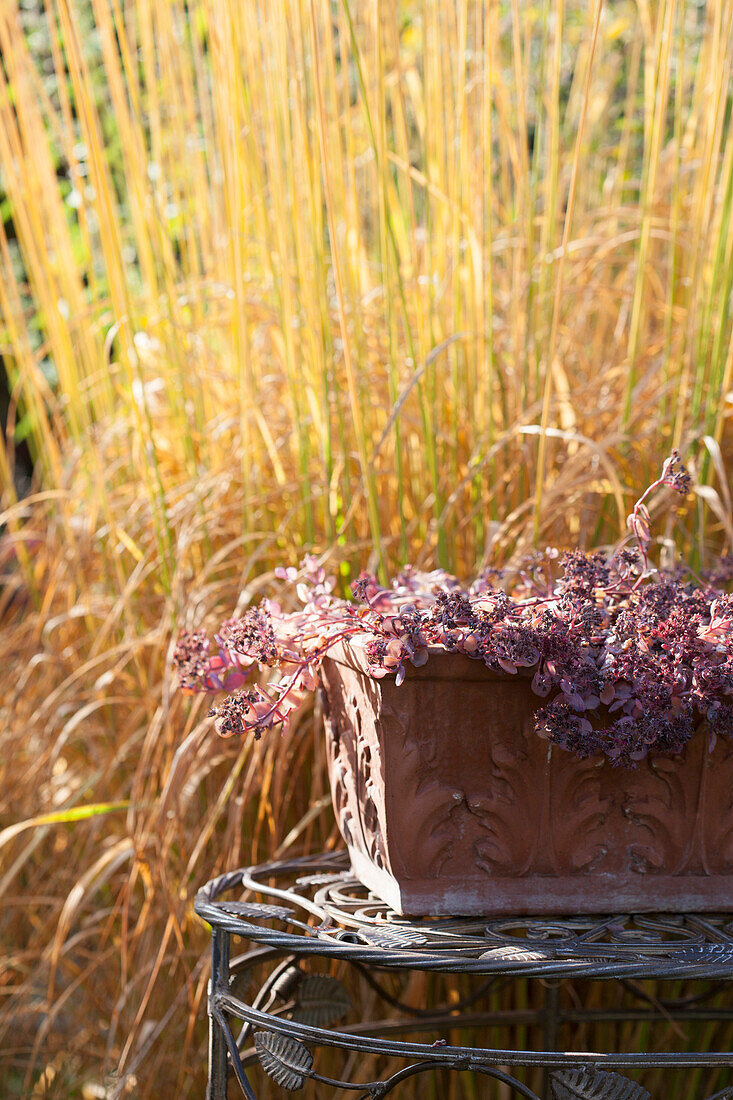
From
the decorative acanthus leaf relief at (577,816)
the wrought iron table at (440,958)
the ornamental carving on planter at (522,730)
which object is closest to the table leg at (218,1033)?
the wrought iron table at (440,958)

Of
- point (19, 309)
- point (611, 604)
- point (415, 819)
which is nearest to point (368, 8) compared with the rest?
point (19, 309)

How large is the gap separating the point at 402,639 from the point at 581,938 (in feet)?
0.68

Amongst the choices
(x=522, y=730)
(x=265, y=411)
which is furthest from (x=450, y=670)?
(x=265, y=411)

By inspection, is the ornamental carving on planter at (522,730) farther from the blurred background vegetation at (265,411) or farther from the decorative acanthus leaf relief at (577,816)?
the blurred background vegetation at (265,411)

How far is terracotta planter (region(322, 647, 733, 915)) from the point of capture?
597mm

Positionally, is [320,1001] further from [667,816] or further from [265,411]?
[265,411]

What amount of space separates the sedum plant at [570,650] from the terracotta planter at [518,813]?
0.10 ft

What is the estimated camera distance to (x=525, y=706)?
596 millimetres

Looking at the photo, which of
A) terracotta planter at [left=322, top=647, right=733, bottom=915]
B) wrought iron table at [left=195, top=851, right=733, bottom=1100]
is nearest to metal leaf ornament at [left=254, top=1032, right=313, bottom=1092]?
wrought iron table at [left=195, top=851, right=733, bottom=1100]

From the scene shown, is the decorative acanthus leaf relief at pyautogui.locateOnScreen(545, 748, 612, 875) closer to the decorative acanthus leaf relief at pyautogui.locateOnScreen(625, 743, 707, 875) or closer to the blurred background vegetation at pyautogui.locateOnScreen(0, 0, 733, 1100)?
the decorative acanthus leaf relief at pyautogui.locateOnScreen(625, 743, 707, 875)

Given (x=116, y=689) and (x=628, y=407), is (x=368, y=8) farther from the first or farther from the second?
(x=116, y=689)

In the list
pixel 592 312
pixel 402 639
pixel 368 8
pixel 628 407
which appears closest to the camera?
pixel 402 639

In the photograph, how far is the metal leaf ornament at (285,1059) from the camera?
55cm

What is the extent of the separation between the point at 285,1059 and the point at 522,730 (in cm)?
24
